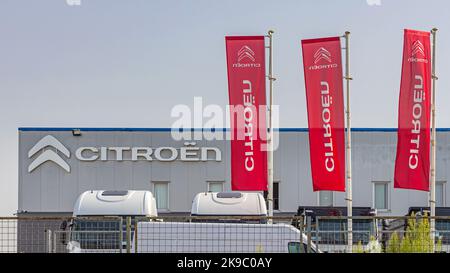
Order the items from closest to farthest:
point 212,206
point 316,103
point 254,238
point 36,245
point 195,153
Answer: point 254,238 < point 36,245 < point 212,206 < point 316,103 < point 195,153

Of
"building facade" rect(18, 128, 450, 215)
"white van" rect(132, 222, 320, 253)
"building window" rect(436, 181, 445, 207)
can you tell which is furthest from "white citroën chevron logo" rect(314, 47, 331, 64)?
"white van" rect(132, 222, 320, 253)

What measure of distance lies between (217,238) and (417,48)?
12.4 meters

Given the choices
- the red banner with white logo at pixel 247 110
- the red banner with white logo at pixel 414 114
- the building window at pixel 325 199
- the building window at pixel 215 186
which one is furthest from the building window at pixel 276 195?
the red banner with white logo at pixel 414 114

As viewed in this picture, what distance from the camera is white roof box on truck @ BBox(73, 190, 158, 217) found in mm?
18016

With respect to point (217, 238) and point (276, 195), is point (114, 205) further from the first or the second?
point (276, 195)

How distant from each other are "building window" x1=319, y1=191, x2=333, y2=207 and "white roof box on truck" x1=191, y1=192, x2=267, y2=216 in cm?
1197

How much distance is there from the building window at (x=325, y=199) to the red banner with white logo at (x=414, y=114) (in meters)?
6.17

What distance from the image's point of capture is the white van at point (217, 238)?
46.0 ft

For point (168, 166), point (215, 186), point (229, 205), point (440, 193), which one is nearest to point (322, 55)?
point (229, 205)

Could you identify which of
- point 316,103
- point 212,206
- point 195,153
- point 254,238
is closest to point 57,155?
point 195,153

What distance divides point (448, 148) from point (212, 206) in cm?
1515

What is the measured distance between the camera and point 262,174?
80.3 ft

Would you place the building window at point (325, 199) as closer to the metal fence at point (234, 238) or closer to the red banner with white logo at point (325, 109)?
the red banner with white logo at point (325, 109)
